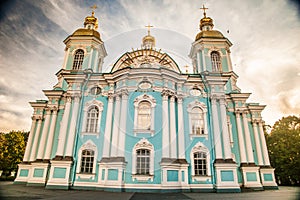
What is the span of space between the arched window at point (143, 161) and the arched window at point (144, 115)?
1701mm

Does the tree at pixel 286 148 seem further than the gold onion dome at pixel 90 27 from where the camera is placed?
Yes

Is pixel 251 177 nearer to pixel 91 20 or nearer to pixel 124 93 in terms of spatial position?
pixel 124 93

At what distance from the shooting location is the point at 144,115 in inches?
573

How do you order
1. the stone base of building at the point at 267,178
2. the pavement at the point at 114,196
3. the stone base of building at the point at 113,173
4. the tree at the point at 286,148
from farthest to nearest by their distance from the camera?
the tree at the point at 286,148, the stone base of building at the point at 267,178, the stone base of building at the point at 113,173, the pavement at the point at 114,196

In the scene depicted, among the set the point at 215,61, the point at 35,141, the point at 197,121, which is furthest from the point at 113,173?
the point at 215,61

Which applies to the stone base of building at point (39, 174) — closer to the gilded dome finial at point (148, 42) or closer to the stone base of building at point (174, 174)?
the stone base of building at point (174, 174)

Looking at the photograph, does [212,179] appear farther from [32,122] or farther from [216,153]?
[32,122]

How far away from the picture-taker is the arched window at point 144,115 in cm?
1415

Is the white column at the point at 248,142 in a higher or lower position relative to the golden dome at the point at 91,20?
lower

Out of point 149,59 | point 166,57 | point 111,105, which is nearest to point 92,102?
point 111,105

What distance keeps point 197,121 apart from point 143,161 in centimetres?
546

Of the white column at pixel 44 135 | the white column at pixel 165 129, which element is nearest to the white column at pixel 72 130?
the white column at pixel 44 135

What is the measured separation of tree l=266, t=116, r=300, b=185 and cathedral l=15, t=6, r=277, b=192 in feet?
26.2

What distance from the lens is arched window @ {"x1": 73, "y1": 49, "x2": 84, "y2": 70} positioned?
19.4 meters
